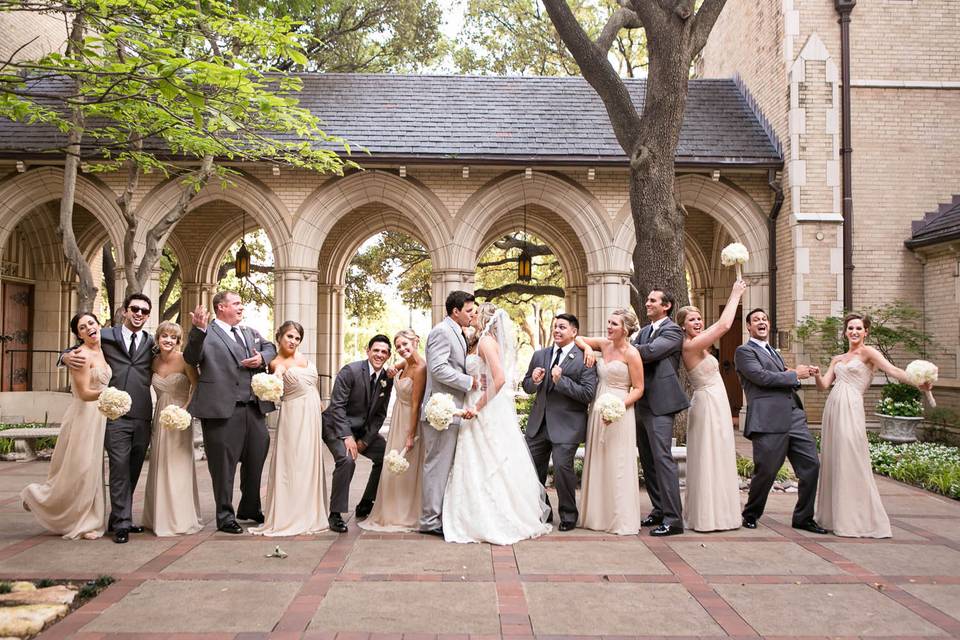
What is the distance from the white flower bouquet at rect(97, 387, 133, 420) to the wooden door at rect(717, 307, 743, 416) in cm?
1299

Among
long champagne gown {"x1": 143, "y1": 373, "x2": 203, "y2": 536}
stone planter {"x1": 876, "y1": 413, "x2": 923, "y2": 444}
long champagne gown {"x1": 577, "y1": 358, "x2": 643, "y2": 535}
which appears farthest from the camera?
stone planter {"x1": 876, "y1": 413, "x2": 923, "y2": 444}

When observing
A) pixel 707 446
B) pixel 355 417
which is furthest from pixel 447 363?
pixel 707 446

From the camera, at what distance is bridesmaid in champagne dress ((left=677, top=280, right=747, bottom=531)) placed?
240 inches

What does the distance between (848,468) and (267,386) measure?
454cm

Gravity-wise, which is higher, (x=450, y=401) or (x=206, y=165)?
(x=206, y=165)

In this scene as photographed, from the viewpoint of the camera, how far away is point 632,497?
606cm

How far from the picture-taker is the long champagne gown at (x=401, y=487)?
6191 millimetres

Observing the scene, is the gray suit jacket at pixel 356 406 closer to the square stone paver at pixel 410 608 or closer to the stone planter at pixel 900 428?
the square stone paver at pixel 410 608

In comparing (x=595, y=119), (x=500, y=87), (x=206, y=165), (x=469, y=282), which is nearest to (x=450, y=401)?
(x=206, y=165)

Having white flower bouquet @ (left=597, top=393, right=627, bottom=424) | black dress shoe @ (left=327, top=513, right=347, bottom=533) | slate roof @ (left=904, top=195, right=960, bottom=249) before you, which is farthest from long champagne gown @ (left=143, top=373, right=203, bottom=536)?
slate roof @ (left=904, top=195, right=960, bottom=249)

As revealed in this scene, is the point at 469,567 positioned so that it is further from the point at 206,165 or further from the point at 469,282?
the point at 469,282

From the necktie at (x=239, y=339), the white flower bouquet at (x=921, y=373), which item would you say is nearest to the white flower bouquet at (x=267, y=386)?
the necktie at (x=239, y=339)

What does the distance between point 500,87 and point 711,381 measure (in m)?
10.6

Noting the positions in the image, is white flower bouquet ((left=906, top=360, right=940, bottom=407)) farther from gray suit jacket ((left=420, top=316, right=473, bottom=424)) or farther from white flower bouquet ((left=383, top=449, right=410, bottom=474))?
white flower bouquet ((left=383, top=449, right=410, bottom=474))
